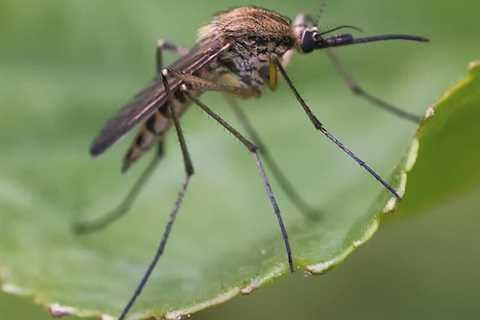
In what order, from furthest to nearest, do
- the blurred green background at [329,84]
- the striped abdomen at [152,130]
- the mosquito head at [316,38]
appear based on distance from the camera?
1. the blurred green background at [329,84]
2. the striped abdomen at [152,130]
3. the mosquito head at [316,38]

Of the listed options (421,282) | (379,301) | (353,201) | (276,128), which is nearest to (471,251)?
(421,282)

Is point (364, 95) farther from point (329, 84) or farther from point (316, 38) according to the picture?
point (316, 38)

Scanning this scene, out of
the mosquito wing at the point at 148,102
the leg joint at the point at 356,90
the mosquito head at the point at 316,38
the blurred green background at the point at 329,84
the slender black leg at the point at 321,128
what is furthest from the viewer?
the leg joint at the point at 356,90

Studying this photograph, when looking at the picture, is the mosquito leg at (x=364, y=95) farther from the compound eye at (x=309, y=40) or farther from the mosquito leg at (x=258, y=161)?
the mosquito leg at (x=258, y=161)

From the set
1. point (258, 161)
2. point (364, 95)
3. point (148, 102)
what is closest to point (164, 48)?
point (148, 102)

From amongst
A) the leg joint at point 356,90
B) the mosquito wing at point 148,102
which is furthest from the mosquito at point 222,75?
the leg joint at point 356,90

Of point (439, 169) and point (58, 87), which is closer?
point (439, 169)

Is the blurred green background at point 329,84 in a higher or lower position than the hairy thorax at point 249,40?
lower

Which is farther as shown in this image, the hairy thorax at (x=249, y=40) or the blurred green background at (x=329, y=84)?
the blurred green background at (x=329, y=84)

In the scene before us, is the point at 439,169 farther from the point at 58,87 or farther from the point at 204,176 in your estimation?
the point at 58,87
